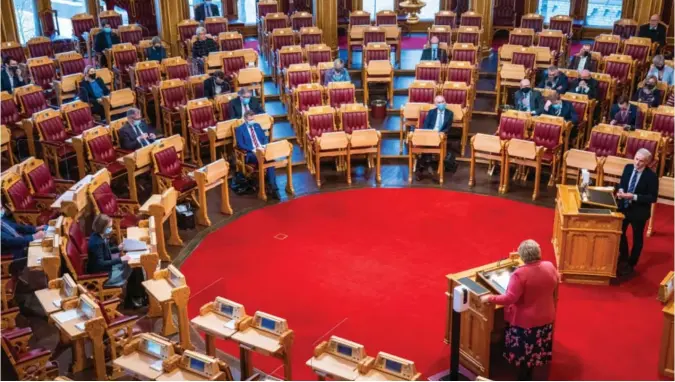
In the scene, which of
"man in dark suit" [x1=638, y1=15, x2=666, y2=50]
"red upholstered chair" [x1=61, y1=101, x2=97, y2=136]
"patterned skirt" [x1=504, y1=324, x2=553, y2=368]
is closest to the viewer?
"patterned skirt" [x1=504, y1=324, x2=553, y2=368]

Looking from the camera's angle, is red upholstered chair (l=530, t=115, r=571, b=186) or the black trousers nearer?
the black trousers

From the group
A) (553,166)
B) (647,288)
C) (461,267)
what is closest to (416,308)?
(461,267)

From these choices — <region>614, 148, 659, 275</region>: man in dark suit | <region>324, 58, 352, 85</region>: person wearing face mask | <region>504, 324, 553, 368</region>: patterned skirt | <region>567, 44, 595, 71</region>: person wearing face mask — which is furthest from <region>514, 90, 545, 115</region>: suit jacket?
<region>504, 324, 553, 368</region>: patterned skirt

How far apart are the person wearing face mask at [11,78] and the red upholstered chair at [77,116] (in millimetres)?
1849

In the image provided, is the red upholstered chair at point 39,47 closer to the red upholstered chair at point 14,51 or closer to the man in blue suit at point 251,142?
the red upholstered chair at point 14,51

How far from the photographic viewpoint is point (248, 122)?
11570mm

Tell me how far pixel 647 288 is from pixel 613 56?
671 cm

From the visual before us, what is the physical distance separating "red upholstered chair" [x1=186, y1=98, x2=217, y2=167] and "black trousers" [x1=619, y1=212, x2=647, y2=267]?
20.3 ft

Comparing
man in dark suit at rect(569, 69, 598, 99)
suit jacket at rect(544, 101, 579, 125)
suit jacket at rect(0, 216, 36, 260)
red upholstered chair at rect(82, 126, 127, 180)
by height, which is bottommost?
suit jacket at rect(0, 216, 36, 260)

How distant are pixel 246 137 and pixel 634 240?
541 centimetres

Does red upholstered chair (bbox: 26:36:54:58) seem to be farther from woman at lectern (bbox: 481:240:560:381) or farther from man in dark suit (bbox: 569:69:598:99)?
woman at lectern (bbox: 481:240:560:381)

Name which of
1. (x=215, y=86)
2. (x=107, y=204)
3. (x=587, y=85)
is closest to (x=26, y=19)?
(x=215, y=86)

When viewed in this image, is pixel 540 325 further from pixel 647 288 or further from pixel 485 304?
pixel 647 288

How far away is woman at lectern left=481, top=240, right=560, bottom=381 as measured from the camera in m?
6.44
